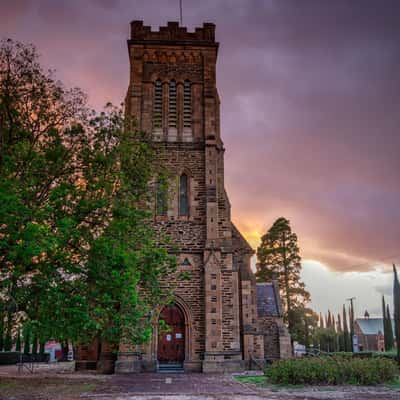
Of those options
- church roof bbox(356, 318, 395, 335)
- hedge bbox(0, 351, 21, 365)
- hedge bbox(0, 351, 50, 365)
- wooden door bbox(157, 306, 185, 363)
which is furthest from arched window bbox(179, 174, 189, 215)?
church roof bbox(356, 318, 395, 335)

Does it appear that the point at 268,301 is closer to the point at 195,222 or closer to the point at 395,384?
the point at 195,222

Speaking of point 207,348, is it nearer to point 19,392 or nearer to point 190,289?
point 190,289

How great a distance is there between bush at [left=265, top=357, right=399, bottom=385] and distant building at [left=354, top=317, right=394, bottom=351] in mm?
61119

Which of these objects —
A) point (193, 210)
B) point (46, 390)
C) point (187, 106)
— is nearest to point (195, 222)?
point (193, 210)

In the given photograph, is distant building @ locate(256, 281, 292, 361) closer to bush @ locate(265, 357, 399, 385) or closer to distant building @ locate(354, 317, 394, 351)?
bush @ locate(265, 357, 399, 385)

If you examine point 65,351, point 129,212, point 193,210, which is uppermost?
point 193,210

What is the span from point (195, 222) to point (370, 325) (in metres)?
62.6

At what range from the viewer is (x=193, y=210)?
25547mm

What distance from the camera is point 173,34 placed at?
28672 millimetres

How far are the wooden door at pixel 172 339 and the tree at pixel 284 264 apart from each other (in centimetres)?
2014

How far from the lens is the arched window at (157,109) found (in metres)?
27.1

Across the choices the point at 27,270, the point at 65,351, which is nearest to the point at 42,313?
the point at 27,270

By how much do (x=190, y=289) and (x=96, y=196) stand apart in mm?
9937

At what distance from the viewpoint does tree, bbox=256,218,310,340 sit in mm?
43531
